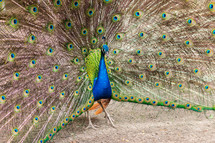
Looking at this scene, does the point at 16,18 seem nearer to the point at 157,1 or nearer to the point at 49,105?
the point at 49,105

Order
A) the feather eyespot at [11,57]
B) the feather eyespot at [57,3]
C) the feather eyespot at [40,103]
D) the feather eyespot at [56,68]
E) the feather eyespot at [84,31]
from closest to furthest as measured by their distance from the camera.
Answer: the feather eyespot at [11,57] → the feather eyespot at [57,3] → the feather eyespot at [40,103] → the feather eyespot at [56,68] → the feather eyespot at [84,31]

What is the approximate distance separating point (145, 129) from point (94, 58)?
1.53m

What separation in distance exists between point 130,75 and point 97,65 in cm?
55

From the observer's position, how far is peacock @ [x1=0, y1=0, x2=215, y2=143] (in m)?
2.54

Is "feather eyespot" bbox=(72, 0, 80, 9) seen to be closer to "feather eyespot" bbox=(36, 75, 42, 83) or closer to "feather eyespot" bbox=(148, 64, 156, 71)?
"feather eyespot" bbox=(36, 75, 42, 83)

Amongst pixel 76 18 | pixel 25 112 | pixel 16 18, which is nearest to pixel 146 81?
pixel 76 18

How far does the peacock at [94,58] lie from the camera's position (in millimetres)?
2535

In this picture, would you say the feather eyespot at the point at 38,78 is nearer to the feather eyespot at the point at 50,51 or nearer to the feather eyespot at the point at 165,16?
the feather eyespot at the point at 50,51

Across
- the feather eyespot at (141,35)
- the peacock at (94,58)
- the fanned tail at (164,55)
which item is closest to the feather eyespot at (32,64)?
the peacock at (94,58)

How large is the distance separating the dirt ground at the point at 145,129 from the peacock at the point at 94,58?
0.51m

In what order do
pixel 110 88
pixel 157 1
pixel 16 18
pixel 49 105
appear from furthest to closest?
pixel 110 88 < pixel 157 1 < pixel 49 105 < pixel 16 18

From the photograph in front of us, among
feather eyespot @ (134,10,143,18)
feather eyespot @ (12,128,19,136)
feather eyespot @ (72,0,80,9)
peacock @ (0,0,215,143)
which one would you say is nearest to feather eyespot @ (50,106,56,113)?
peacock @ (0,0,215,143)

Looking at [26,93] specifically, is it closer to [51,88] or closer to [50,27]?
[51,88]

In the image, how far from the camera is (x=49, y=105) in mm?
2758
